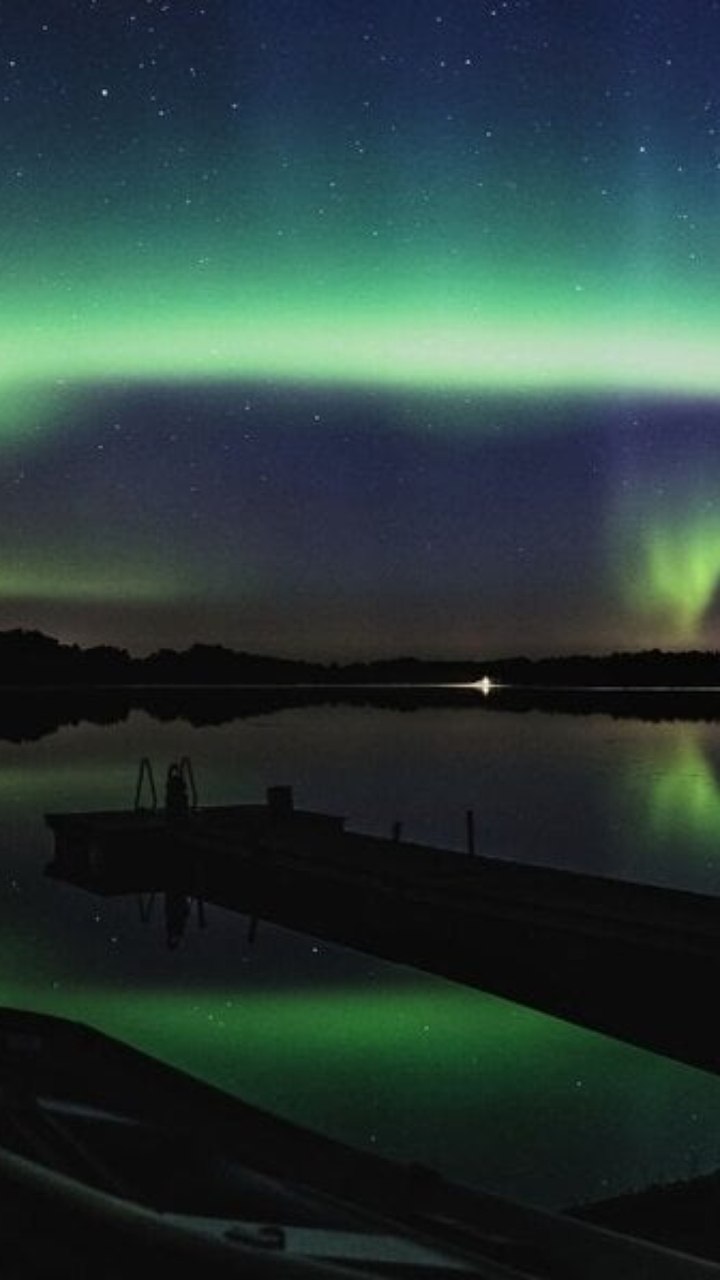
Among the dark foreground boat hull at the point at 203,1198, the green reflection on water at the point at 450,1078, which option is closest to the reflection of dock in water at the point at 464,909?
the green reflection on water at the point at 450,1078

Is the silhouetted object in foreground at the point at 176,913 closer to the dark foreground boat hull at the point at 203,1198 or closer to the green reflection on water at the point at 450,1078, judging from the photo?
the green reflection on water at the point at 450,1078

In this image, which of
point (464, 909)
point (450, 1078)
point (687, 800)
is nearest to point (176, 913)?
point (464, 909)

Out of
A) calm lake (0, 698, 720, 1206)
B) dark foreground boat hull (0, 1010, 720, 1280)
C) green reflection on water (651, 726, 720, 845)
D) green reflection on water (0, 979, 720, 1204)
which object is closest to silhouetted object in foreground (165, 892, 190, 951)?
calm lake (0, 698, 720, 1206)

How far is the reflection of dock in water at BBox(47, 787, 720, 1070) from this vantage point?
14281 millimetres

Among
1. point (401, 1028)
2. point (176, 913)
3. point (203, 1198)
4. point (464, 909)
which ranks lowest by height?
point (401, 1028)

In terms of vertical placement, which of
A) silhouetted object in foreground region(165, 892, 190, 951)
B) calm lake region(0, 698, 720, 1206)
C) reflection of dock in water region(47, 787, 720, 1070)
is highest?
reflection of dock in water region(47, 787, 720, 1070)

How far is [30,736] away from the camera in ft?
414

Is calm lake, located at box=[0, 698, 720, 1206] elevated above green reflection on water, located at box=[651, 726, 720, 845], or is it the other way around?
calm lake, located at box=[0, 698, 720, 1206]

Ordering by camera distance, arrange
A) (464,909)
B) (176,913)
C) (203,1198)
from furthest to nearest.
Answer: (176,913)
(464,909)
(203,1198)

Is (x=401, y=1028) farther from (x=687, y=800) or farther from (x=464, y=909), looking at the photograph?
(x=687, y=800)

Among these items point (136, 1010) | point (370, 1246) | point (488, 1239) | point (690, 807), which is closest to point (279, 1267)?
point (370, 1246)

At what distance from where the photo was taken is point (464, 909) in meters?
17.5

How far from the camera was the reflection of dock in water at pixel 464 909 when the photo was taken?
1428 centimetres

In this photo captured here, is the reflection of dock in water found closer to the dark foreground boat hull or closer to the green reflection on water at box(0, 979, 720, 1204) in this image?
the green reflection on water at box(0, 979, 720, 1204)
